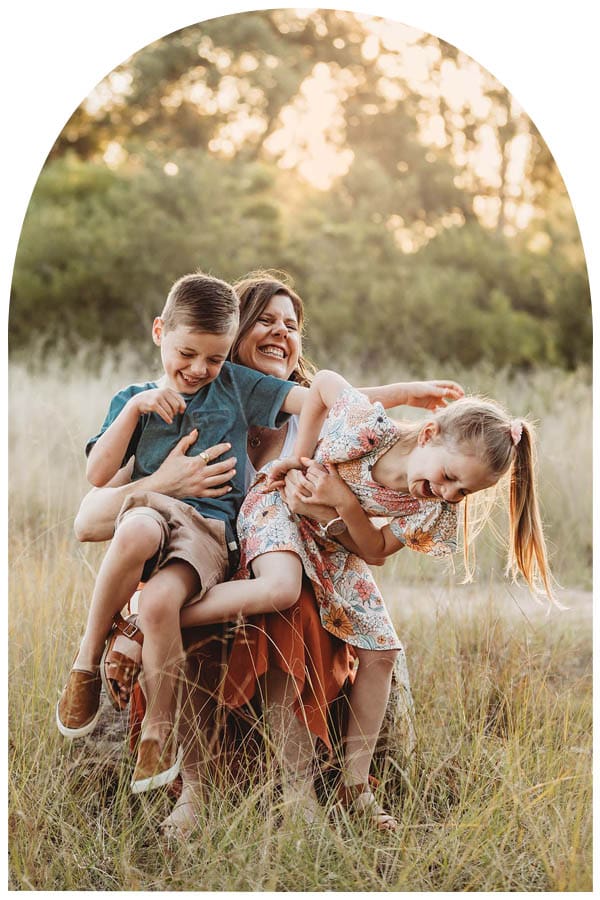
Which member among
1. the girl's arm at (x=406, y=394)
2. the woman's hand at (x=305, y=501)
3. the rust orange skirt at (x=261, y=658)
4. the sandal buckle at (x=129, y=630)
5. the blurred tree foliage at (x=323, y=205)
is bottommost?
the rust orange skirt at (x=261, y=658)

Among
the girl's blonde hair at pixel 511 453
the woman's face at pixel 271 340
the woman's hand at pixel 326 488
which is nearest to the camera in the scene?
the girl's blonde hair at pixel 511 453

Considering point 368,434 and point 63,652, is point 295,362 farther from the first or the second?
point 63,652

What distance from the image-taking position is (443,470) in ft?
7.84

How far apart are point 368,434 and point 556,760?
105cm

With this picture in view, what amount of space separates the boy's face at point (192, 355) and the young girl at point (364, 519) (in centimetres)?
26

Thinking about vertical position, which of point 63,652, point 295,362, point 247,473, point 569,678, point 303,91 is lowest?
point 569,678

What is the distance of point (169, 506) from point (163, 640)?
35 cm

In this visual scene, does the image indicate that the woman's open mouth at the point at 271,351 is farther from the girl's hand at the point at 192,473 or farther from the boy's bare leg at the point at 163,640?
the boy's bare leg at the point at 163,640

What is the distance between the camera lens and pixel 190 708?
A: 2.56 meters

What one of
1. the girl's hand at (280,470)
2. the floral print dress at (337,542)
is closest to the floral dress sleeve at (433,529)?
the floral print dress at (337,542)

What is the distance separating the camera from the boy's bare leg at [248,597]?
244 cm

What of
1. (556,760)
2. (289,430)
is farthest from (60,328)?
(556,760)

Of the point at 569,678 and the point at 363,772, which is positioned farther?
the point at 569,678

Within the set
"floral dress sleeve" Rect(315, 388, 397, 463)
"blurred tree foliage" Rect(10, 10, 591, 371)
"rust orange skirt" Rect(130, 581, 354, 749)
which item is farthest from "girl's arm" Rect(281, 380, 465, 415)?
"blurred tree foliage" Rect(10, 10, 591, 371)
